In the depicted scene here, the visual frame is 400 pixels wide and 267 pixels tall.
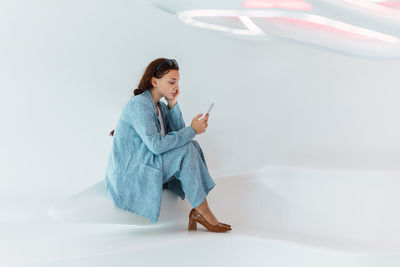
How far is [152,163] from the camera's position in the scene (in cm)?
252

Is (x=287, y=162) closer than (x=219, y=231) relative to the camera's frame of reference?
No

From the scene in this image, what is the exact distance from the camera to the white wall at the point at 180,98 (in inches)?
140

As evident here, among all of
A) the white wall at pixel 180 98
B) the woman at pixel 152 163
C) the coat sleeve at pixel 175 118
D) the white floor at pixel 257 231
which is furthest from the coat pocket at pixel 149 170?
the white wall at pixel 180 98

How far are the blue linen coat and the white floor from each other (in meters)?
0.12

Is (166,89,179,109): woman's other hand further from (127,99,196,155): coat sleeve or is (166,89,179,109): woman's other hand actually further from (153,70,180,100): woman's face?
(127,99,196,155): coat sleeve

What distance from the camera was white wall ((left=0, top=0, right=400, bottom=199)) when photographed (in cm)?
356

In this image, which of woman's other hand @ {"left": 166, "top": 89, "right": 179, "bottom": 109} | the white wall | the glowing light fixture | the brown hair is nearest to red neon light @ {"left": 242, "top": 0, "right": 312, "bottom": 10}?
the glowing light fixture

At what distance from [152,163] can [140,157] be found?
0.06 metres

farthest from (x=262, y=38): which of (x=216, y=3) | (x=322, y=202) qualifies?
(x=322, y=202)

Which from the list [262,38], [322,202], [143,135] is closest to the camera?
[143,135]

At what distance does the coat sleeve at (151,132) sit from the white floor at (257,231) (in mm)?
372

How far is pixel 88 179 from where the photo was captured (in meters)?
3.59

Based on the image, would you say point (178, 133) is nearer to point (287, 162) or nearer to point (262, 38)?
point (262, 38)

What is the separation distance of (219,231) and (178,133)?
489mm
